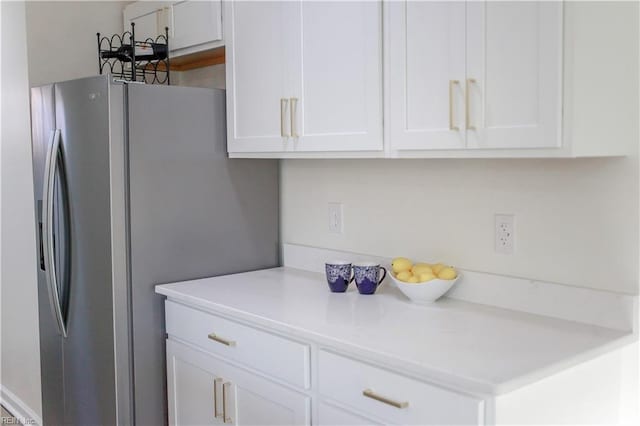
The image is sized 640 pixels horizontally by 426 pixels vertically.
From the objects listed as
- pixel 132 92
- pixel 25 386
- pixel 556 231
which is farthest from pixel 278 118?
pixel 25 386

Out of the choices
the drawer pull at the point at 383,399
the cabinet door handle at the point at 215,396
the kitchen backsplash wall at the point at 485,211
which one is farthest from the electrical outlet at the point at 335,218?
the drawer pull at the point at 383,399

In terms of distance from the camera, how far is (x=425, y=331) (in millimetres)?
1807

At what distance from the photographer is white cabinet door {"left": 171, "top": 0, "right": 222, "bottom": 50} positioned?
8.64 feet

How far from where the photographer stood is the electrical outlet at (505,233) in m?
2.05

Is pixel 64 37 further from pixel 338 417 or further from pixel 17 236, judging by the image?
pixel 338 417

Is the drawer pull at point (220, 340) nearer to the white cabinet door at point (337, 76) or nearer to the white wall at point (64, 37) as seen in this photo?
the white cabinet door at point (337, 76)

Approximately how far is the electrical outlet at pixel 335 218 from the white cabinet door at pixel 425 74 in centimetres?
70

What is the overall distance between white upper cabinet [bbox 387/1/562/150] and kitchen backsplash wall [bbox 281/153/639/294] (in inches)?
12.5

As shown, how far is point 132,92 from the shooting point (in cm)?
240

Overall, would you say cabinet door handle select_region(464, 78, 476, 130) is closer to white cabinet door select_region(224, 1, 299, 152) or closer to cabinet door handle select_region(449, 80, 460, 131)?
cabinet door handle select_region(449, 80, 460, 131)

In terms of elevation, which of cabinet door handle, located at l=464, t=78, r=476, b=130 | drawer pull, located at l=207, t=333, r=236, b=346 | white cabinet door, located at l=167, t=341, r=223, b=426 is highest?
cabinet door handle, located at l=464, t=78, r=476, b=130

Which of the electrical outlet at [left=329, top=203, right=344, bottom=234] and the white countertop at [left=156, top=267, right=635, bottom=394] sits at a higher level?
the electrical outlet at [left=329, top=203, right=344, bottom=234]

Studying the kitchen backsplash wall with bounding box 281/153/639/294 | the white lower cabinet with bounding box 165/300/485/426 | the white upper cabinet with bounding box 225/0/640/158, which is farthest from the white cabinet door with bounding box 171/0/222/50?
the white lower cabinet with bounding box 165/300/485/426

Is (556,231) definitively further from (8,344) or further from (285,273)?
(8,344)
